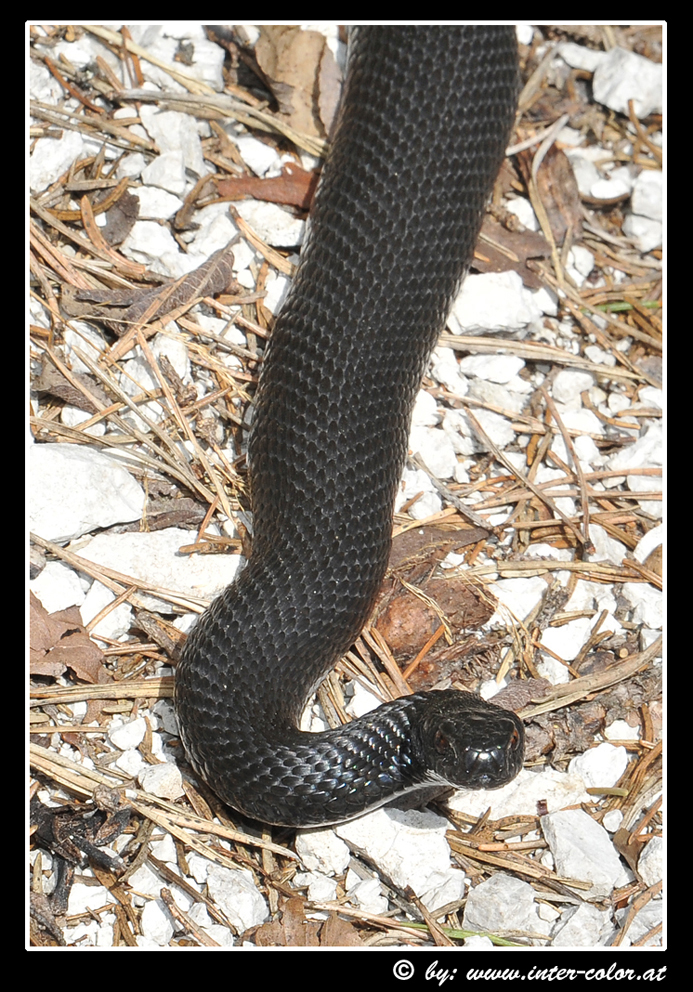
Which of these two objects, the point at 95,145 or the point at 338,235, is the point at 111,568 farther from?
the point at 95,145

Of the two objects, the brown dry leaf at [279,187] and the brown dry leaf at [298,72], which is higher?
the brown dry leaf at [298,72]

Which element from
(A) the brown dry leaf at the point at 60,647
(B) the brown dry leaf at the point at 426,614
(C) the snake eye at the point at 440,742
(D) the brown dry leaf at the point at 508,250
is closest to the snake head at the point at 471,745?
(C) the snake eye at the point at 440,742

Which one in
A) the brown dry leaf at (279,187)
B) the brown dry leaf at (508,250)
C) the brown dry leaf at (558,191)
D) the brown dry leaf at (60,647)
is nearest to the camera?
the brown dry leaf at (60,647)

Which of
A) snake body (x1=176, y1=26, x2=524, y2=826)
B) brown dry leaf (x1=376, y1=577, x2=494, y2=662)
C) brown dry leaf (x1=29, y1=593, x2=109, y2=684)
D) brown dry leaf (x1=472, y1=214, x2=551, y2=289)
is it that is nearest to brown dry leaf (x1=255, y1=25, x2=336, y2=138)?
snake body (x1=176, y1=26, x2=524, y2=826)

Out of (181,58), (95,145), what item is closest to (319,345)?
(95,145)

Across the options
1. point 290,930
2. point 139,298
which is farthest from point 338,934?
point 139,298

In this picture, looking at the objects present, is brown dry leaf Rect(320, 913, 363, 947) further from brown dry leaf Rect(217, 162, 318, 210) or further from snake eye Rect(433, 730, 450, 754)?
brown dry leaf Rect(217, 162, 318, 210)

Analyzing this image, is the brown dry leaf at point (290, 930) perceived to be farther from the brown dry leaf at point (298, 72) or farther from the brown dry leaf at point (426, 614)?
the brown dry leaf at point (298, 72)
